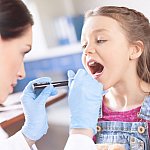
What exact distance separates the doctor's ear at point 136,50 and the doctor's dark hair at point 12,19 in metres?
0.42

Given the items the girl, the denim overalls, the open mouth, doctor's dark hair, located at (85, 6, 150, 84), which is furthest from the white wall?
the girl

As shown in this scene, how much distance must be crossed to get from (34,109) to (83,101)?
235mm

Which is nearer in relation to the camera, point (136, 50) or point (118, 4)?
point (136, 50)

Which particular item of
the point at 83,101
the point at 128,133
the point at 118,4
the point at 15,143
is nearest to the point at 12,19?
the point at 83,101

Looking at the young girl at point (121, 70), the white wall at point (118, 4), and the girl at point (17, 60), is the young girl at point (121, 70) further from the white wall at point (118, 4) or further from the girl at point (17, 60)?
the white wall at point (118, 4)

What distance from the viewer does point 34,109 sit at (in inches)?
39.0

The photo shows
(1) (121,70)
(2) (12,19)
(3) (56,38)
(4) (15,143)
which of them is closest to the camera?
(2) (12,19)

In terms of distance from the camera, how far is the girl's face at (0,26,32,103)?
807 millimetres

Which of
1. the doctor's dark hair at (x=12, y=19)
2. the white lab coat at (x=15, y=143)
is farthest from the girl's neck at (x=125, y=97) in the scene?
the doctor's dark hair at (x=12, y=19)

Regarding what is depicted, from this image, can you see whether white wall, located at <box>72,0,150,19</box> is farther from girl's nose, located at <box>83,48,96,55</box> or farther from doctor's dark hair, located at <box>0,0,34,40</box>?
doctor's dark hair, located at <box>0,0,34,40</box>

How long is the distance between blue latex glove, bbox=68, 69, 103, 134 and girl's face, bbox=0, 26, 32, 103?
160mm

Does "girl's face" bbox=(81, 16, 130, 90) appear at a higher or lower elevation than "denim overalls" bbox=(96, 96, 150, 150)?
higher

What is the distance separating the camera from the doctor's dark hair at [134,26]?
1059mm

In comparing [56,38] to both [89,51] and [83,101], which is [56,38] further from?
[83,101]
